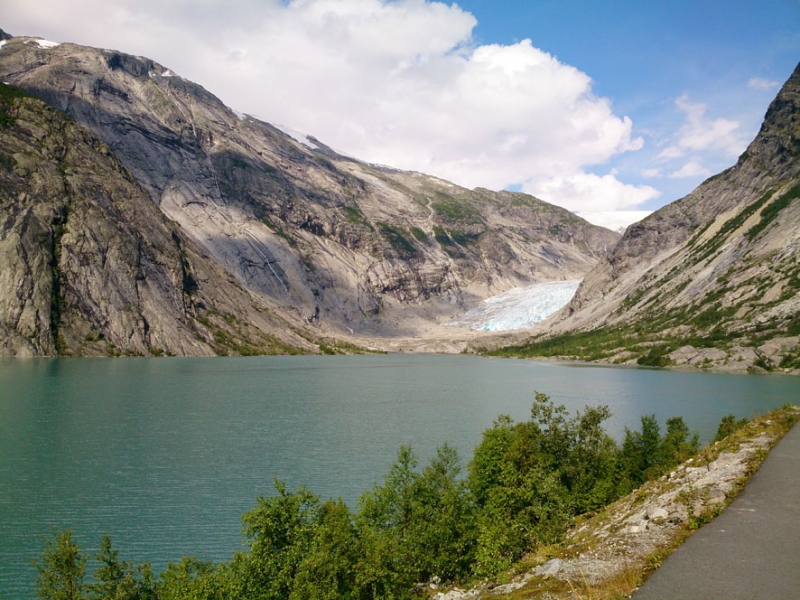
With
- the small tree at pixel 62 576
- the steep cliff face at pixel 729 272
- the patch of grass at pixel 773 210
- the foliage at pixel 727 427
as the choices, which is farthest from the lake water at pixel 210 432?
the patch of grass at pixel 773 210

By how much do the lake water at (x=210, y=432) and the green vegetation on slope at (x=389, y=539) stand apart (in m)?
3.52

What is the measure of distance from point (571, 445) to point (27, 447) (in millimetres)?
35953

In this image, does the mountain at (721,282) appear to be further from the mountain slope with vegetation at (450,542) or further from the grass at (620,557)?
the grass at (620,557)

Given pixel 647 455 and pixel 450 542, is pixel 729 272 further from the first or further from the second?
pixel 450 542

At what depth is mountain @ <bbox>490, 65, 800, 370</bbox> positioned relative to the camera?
115 meters

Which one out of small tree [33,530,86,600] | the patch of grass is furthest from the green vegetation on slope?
the patch of grass

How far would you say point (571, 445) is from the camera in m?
33.4

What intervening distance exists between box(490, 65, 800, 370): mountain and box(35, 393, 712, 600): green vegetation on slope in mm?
97399

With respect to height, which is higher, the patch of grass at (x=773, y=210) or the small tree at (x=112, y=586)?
the patch of grass at (x=773, y=210)

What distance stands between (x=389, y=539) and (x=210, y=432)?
31.6 meters

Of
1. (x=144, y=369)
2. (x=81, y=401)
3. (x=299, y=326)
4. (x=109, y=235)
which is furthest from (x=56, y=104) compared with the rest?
(x=81, y=401)

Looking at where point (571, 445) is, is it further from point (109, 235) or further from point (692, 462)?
point (109, 235)

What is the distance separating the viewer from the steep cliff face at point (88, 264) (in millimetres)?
110312

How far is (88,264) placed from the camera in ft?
404
